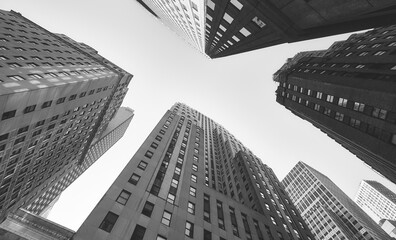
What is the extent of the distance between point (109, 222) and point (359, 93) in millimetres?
35689

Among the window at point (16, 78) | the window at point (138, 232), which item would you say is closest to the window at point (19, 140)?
the window at point (16, 78)

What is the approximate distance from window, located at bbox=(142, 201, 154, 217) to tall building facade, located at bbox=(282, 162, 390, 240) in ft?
300

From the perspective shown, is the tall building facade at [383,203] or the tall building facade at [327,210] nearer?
the tall building facade at [327,210]

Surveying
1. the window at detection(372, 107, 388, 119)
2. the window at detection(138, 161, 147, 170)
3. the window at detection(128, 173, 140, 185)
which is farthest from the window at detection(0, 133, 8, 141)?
the window at detection(372, 107, 388, 119)

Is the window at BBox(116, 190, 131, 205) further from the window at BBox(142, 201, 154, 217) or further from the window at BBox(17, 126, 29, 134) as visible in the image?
the window at BBox(17, 126, 29, 134)

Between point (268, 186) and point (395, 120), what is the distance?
117ft

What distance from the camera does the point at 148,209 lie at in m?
28.9

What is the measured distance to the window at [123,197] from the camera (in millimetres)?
27878

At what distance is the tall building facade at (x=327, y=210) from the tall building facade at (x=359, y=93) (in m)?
66.6

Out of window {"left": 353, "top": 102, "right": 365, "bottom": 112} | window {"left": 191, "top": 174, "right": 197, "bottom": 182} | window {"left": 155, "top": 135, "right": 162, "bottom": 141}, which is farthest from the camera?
window {"left": 155, "top": 135, "right": 162, "bottom": 141}

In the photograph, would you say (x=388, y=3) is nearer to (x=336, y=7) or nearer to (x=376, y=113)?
(x=336, y=7)

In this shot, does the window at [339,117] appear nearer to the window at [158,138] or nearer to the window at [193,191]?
the window at [193,191]

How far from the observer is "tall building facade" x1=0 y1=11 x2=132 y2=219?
123 feet

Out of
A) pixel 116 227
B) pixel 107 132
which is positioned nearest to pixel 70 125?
pixel 116 227
